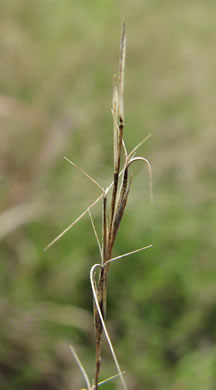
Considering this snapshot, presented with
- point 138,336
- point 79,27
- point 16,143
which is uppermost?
point 79,27

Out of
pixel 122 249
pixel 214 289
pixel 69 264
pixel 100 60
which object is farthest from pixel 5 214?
pixel 100 60

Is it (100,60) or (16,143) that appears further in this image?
(100,60)

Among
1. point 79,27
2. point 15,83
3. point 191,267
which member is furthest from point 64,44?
point 191,267

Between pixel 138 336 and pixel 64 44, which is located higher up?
pixel 64 44

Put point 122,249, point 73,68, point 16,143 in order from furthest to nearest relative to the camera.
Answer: point 73,68, point 16,143, point 122,249

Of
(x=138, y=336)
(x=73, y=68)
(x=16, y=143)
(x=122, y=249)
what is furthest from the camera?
(x=73, y=68)

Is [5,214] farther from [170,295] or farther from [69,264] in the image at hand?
[170,295]
